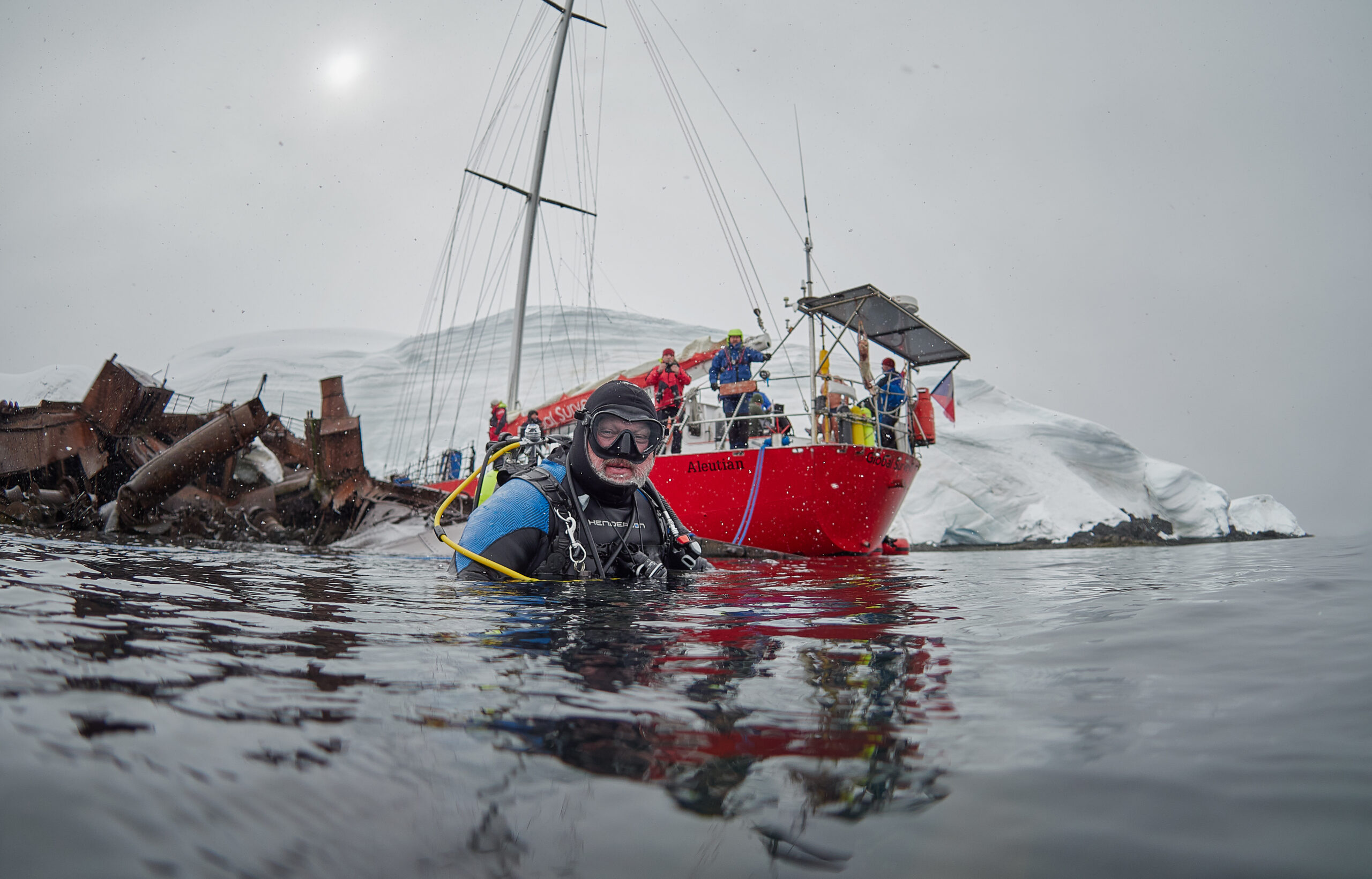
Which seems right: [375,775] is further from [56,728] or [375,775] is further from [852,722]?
[852,722]

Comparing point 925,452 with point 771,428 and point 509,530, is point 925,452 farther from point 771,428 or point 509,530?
point 509,530

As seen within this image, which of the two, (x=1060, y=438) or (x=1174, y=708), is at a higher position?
(x=1060, y=438)

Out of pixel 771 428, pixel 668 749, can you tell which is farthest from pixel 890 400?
pixel 668 749

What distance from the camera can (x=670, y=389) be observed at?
11.6 metres

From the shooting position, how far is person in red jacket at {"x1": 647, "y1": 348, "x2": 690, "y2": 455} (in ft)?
37.6

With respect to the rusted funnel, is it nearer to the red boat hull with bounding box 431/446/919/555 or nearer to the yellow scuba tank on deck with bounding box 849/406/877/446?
the red boat hull with bounding box 431/446/919/555

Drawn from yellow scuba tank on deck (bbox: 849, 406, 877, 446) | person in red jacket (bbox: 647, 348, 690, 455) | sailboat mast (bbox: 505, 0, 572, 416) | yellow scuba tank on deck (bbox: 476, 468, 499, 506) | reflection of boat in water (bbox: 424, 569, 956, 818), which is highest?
→ sailboat mast (bbox: 505, 0, 572, 416)

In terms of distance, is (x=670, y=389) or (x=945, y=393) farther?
(x=945, y=393)

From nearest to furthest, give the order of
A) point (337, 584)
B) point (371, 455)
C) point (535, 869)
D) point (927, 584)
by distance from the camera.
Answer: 1. point (535, 869)
2. point (337, 584)
3. point (927, 584)
4. point (371, 455)

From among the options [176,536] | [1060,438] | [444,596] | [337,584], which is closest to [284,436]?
[176,536]

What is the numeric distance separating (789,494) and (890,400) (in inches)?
120

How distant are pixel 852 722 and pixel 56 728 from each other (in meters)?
1.06

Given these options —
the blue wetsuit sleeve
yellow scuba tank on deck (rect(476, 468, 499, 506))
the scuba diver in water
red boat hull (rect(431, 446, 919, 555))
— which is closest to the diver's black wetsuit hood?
the scuba diver in water

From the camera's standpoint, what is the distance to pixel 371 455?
1688 inches
